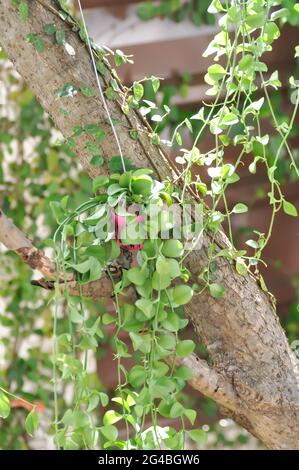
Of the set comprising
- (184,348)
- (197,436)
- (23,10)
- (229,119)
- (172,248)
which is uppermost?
(23,10)

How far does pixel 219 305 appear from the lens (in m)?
0.95

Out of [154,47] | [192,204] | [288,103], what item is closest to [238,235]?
[288,103]

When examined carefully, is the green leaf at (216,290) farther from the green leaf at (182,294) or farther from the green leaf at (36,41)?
the green leaf at (36,41)

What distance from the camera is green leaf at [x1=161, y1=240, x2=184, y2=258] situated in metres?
0.85

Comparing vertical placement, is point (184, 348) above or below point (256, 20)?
below

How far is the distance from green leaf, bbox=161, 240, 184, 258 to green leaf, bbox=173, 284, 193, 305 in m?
0.04

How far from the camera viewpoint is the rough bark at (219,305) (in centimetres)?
92

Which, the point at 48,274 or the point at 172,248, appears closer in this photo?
the point at 172,248

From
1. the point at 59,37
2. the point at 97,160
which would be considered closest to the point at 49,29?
the point at 59,37

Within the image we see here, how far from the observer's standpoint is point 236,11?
88 centimetres

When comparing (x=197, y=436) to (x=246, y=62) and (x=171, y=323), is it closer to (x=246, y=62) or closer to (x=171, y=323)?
(x=171, y=323)

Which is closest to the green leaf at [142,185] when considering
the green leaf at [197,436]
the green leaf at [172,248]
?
the green leaf at [172,248]

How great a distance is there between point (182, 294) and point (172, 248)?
0.05m

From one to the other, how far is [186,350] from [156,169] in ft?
0.70
